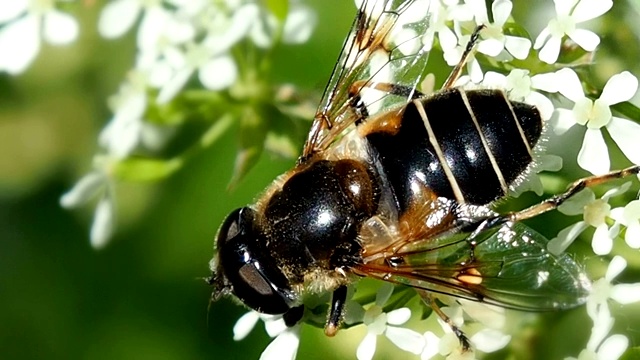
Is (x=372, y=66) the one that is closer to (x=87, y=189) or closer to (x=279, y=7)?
(x=279, y=7)

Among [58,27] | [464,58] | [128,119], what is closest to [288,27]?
[128,119]

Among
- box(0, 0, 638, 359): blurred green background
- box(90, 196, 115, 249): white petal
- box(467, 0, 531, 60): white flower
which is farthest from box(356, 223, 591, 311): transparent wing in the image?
box(0, 0, 638, 359): blurred green background

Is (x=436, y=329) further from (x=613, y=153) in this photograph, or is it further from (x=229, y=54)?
(x=229, y=54)

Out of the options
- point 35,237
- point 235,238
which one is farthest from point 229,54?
point 35,237

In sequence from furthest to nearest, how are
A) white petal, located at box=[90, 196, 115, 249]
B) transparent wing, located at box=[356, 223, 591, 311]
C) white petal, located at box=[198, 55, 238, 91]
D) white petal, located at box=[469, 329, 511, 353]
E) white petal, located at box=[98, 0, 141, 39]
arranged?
white petal, located at box=[90, 196, 115, 249], white petal, located at box=[98, 0, 141, 39], white petal, located at box=[198, 55, 238, 91], white petal, located at box=[469, 329, 511, 353], transparent wing, located at box=[356, 223, 591, 311]

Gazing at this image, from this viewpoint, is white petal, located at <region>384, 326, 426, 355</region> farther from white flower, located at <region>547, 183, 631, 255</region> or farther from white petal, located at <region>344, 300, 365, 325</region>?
white flower, located at <region>547, 183, 631, 255</region>

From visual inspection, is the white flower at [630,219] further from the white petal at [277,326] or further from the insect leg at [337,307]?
the white petal at [277,326]
